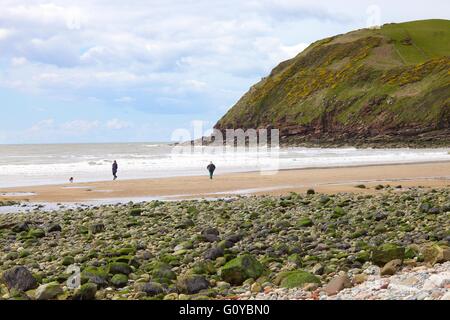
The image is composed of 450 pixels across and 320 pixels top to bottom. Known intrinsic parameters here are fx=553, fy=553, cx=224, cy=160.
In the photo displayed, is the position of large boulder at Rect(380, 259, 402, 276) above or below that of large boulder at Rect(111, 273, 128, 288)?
above

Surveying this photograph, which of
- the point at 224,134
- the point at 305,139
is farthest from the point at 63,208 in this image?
the point at 224,134

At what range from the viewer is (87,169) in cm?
5734

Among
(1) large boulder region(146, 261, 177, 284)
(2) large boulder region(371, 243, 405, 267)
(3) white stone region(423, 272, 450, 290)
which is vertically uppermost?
(3) white stone region(423, 272, 450, 290)

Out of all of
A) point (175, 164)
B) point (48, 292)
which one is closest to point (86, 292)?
point (48, 292)

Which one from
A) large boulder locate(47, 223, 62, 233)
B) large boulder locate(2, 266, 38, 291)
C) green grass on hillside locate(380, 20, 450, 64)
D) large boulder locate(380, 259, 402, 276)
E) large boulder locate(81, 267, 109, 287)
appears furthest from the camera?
green grass on hillside locate(380, 20, 450, 64)

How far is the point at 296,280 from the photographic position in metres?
9.52

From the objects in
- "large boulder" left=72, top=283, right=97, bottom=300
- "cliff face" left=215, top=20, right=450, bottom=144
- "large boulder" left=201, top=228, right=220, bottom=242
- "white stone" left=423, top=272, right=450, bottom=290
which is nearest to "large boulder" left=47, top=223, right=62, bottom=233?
"large boulder" left=201, top=228, right=220, bottom=242

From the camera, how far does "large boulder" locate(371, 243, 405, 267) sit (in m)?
10.6

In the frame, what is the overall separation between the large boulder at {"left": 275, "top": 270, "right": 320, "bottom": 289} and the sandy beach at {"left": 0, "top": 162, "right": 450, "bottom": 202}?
19189 mm

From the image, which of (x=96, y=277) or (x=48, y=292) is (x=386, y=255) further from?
(x=48, y=292)

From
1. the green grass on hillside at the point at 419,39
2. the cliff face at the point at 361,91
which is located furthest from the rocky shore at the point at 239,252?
the green grass on hillside at the point at 419,39

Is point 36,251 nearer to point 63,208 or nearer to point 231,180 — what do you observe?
point 63,208

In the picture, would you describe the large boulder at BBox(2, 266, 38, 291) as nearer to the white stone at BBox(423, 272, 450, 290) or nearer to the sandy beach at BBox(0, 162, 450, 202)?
the white stone at BBox(423, 272, 450, 290)
